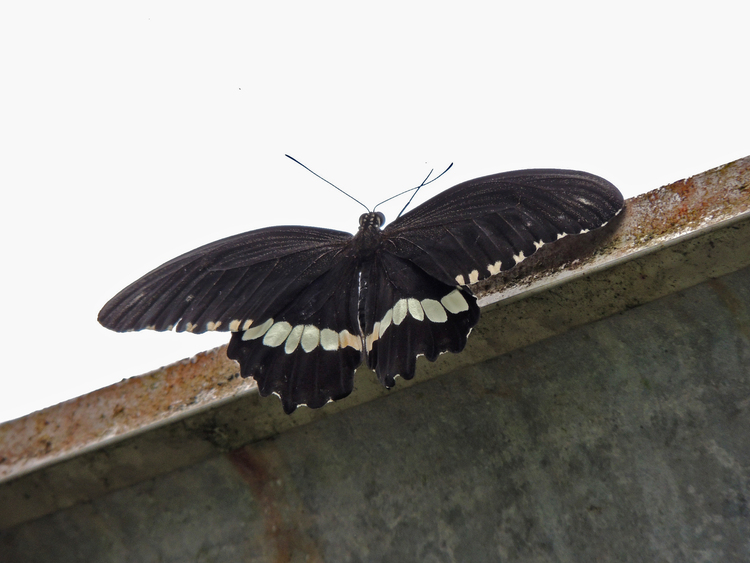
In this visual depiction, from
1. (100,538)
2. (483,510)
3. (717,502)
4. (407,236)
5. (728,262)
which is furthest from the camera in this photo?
(100,538)

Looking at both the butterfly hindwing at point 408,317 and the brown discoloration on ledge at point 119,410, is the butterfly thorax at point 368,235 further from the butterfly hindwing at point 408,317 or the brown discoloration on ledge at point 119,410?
the brown discoloration on ledge at point 119,410

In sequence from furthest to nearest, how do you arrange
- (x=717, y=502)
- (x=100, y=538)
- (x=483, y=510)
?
(x=100, y=538) → (x=483, y=510) → (x=717, y=502)

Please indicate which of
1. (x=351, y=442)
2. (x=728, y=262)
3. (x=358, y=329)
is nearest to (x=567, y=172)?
(x=728, y=262)

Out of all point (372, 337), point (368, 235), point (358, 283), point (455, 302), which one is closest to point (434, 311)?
point (455, 302)

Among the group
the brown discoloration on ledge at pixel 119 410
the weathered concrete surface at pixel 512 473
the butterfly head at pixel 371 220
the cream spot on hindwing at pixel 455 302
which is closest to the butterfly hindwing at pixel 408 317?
the cream spot on hindwing at pixel 455 302

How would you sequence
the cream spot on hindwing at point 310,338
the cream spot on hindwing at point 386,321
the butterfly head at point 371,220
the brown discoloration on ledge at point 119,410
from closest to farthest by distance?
1. the cream spot on hindwing at point 386,321
2. the cream spot on hindwing at point 310,338
3. the brown discoloration on ledge at point 119,410
4. the butterfly head at point 371,220

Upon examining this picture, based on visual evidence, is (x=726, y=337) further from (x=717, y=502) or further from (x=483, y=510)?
(x=483, y=510)
